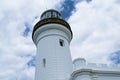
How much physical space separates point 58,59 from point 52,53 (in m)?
0.75

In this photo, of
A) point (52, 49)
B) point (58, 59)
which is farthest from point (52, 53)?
point (58, 59)

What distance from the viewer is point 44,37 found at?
20.8m

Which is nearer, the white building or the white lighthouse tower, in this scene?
the white building

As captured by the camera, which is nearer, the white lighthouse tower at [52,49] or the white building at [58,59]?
the white building at [58,59]

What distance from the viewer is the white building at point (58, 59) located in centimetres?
1639

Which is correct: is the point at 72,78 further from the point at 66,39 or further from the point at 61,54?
the point at 66,39

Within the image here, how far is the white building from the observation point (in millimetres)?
16391

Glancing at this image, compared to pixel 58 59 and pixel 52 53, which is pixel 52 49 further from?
pixel 58 59

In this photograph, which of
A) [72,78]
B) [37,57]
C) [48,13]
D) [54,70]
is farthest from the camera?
[48,13]

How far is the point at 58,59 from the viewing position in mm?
19359

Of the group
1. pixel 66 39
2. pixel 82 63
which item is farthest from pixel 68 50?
pixel 82 63

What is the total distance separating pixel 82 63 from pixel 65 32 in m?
5.55

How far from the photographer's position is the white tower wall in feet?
61.7

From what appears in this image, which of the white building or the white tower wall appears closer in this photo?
the white building
